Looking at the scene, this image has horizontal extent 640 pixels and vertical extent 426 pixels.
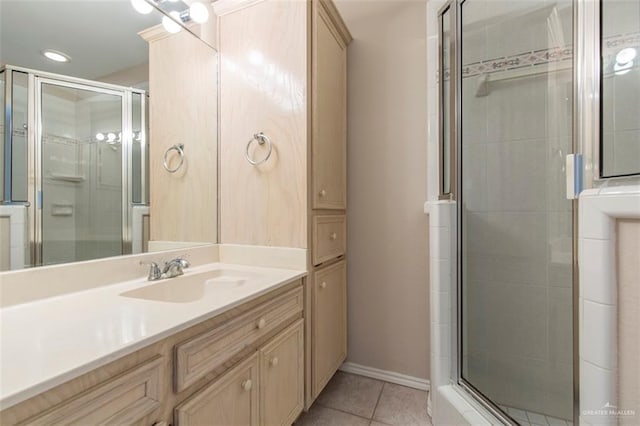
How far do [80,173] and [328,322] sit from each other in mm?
1219

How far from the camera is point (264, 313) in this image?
0.94 meters

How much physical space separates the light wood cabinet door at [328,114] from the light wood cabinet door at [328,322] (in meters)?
0.37

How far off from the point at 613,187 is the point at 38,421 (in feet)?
4.40

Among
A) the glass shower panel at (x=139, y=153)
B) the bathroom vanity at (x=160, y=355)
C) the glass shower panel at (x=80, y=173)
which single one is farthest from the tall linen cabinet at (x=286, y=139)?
the glass shower panel at (x=80, y=173)

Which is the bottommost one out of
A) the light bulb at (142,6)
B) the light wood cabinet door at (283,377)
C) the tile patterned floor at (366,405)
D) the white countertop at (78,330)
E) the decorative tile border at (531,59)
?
the tile patterned floor at (366,405)

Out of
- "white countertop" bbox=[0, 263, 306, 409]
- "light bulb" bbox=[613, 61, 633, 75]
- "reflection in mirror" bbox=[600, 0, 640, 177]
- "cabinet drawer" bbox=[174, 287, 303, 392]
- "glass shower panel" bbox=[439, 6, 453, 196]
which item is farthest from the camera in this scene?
"glass shower panel" bbox=[439, 6, 453, 196]

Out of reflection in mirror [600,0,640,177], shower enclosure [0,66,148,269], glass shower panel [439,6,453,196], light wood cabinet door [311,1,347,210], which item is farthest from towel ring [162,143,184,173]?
reflection in mirror [600,0,640,177]

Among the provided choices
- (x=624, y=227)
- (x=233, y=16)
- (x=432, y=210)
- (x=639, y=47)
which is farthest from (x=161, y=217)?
(x=639, y=47)

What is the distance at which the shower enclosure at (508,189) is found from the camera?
124cm

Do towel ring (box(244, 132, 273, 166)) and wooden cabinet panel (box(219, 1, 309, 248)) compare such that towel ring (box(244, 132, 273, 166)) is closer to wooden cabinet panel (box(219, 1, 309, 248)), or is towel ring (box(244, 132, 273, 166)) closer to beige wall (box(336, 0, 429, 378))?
wooden cabinet panel (box(219, 1, 309, 248))

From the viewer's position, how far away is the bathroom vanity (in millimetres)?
452

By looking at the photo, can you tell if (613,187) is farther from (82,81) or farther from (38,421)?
(82,81)

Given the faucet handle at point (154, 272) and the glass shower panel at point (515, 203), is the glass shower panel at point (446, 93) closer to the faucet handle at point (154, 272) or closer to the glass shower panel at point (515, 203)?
the glass shower panel at point (515, 203)

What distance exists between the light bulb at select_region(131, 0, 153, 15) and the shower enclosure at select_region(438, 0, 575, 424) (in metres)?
1.34
